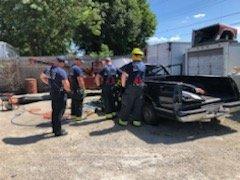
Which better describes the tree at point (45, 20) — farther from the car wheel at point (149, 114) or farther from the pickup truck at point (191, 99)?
the car wheel at point (149, 114)

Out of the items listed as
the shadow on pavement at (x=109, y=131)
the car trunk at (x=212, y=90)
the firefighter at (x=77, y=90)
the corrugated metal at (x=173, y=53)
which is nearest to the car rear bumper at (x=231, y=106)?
the car trunk at (x=212, y=90)

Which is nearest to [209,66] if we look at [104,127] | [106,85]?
[106,85]

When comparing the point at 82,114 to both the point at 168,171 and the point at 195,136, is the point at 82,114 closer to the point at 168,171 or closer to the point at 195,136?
the point at 195,136

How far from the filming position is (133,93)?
10.8 m

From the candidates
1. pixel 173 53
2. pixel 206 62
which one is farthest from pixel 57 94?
pixel 173 53

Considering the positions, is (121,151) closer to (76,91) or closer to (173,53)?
(76,91)

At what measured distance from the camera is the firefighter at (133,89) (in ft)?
35.2

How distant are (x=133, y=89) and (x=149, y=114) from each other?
A: 0.76 m

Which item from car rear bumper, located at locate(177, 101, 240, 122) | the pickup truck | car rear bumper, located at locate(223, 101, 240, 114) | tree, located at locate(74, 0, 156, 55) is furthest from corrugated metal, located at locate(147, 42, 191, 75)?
tree, located at locate(74, 0, 156, 55)

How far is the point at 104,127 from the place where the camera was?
10.8 meters

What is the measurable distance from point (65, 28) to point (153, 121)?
19.8m

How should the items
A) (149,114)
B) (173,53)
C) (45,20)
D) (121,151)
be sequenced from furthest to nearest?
(45,20), (173,53), (149,114), (121,151)

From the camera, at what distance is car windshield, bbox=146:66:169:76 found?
1262cm

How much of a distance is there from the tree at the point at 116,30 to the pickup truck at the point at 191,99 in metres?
22.9
